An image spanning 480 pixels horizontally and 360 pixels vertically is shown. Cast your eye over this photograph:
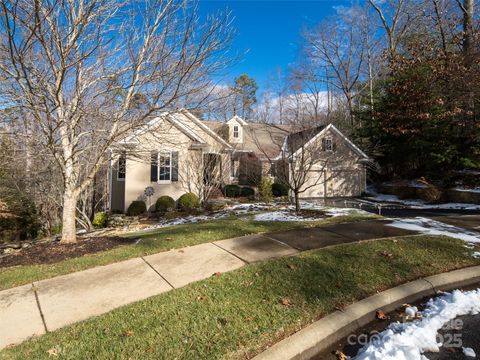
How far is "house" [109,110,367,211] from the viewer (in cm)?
1405

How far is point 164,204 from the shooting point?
1502 cm

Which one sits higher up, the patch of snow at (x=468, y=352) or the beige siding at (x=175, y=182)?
the beige siding at (x=175, y=182)

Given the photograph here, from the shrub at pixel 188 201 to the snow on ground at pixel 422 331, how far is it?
1222cm

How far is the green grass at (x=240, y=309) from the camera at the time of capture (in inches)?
109

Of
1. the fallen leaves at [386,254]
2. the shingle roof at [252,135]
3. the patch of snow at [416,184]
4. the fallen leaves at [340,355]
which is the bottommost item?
the fallen leaves at [340,355]

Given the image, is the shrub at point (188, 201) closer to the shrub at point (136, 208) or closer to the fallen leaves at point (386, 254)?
the shrub at point (136, 208)

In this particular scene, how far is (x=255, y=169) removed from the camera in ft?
69.1

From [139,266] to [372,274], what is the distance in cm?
362

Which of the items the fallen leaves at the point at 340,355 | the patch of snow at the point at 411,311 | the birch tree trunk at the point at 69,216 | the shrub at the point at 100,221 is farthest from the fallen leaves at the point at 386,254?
the shrub at the point at 100,221

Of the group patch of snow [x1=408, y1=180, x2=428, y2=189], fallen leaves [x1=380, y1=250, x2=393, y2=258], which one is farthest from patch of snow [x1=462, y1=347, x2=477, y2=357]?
patch of snow [x1=408, y1=180, x2=428, y2=189]

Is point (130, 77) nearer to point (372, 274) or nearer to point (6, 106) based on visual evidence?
point (6, 106)

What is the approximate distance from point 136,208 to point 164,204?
1.36 metres

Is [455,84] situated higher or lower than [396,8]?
lower

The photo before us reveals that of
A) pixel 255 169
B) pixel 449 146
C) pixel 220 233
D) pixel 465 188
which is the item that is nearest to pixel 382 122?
pixel 449 146
